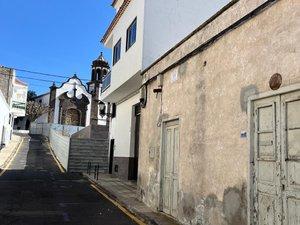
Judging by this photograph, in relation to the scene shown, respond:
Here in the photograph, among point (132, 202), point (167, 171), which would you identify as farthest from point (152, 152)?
point (132, 202)

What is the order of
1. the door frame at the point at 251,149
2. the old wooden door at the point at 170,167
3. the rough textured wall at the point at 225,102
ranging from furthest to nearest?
the old wooden door at the point at 170,167 < the door frame at the point at 251,149 < the rough textured wall at the point at 225,102

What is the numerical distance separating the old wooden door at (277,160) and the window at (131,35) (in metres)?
10.6

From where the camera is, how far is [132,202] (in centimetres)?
1191

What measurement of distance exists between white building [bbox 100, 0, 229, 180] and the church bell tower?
33178mm

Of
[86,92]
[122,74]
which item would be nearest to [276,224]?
[122,74]

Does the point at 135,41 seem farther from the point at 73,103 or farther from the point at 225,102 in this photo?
the point at 73,103

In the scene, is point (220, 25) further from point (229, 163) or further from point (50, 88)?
point (50, 88)

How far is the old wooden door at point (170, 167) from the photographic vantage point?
31.5ft

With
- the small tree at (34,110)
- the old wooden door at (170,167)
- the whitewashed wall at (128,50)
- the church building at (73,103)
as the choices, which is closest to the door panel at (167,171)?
the old wooden door at (170,167)

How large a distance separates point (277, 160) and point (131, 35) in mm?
11955

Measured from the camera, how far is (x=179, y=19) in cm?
1545

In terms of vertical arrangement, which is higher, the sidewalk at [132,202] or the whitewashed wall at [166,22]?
the whitewashed wall at [166,22]

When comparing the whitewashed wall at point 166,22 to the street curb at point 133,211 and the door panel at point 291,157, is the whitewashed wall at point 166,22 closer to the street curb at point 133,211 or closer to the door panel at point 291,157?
the street curb at point 133,211

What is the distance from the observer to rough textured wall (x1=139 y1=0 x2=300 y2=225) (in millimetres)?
5762
